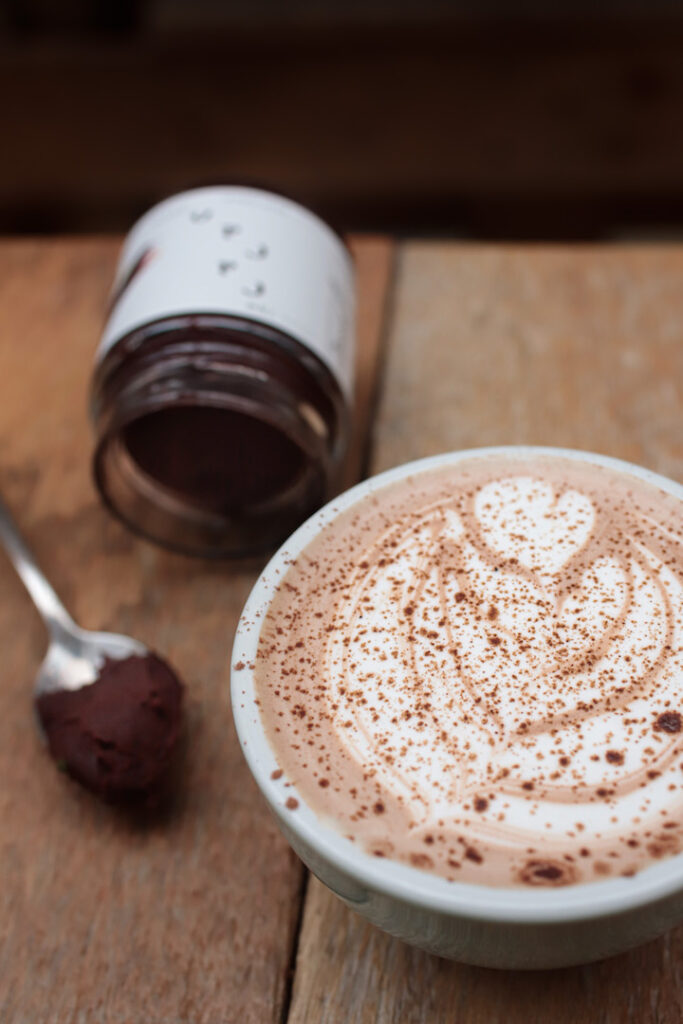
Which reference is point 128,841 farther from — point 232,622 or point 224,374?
point 224,374

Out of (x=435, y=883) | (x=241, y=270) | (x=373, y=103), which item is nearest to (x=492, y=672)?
(x=435, y=883)

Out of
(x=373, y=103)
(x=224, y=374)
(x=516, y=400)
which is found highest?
(x=224, y=374)

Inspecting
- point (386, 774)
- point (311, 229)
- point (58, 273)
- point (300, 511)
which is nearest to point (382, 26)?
point (58, 273)

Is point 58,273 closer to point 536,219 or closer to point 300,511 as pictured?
point 300,511

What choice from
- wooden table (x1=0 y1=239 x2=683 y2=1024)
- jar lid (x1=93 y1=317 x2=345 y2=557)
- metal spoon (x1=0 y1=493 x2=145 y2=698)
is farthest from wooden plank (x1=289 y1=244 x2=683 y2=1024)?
metal spoon (x1=0 y1=493 x2=145 y2=698)

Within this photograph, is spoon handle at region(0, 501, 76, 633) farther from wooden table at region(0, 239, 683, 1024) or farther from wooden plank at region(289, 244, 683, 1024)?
wooden plank at region(289, 244, 683, 1024)

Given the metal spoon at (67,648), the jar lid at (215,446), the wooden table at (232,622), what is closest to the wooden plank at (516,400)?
the wooden table at (232,622)
